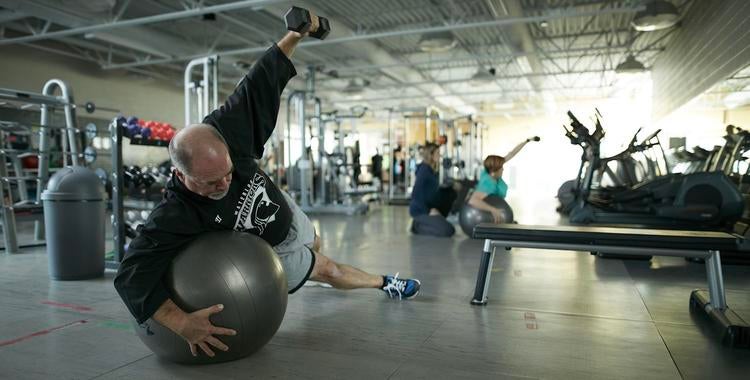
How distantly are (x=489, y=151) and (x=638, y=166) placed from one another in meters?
12.2

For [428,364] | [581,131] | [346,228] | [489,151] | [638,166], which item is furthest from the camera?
[489,151]

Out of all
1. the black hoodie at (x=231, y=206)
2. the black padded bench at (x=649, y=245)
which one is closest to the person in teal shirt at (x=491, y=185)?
the black padded bench at (x=649, y=245)

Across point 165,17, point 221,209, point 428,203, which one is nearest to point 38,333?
point 221,209

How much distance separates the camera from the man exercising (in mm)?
1629

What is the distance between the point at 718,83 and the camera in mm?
6410

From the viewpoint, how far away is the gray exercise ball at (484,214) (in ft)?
16.0

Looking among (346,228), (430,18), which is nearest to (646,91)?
(430,18)

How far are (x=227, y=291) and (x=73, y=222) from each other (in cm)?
220

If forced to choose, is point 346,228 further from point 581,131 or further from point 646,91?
point 646,91

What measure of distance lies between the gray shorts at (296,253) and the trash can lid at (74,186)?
5.68 ft

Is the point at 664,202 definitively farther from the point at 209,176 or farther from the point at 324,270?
the point at 209,176

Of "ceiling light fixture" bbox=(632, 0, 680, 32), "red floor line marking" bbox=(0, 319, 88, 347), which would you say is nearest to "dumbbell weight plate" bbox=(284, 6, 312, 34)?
"red floor line marking" bbox=(0, 319, 88, 347)

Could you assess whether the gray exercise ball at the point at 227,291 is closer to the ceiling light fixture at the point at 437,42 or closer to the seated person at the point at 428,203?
the seated person at the point at 428,203

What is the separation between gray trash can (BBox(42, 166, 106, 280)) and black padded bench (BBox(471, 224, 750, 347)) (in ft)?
8.26
